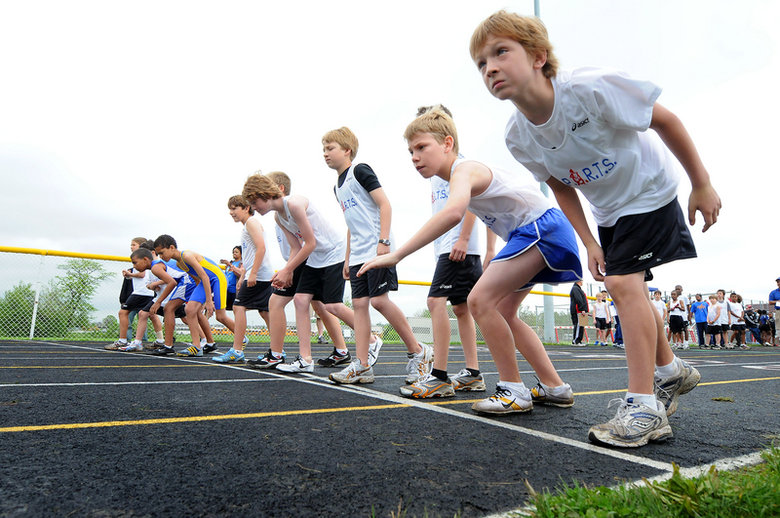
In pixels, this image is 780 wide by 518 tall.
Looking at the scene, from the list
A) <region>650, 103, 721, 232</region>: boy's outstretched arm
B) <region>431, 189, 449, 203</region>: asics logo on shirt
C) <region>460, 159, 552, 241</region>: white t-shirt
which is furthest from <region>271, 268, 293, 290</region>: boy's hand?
<region>650, 103, 721, 232</region>: boy's outstretched arm

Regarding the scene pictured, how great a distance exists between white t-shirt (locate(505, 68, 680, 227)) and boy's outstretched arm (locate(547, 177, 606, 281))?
23cm

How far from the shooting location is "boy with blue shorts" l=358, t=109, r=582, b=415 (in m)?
2.66

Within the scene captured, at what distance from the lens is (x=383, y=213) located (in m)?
4.05

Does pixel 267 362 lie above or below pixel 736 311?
below

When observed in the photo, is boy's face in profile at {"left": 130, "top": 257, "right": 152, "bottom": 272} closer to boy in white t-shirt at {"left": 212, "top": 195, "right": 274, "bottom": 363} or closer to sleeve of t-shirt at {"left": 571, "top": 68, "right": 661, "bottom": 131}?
boy in white t-shirt at {"left": 212, "top": 195, "right": 274, "bottom": 363}

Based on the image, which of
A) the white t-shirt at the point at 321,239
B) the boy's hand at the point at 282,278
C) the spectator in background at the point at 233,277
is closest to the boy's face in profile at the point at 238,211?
the white t-shirt at the point at 321,239

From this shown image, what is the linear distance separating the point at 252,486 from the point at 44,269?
36.4 feet

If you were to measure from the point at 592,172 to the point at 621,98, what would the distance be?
34 centimetres

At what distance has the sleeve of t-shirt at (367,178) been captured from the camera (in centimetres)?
420

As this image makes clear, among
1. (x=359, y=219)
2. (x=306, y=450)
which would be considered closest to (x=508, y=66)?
(x=306, y=450)

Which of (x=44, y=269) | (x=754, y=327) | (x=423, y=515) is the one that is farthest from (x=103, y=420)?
(x=754, y=327)

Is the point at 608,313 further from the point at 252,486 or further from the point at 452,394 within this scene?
the point at 252,486

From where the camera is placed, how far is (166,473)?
155 centimetres

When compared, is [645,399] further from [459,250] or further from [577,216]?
[459,250]
